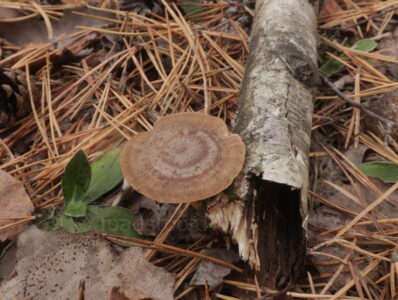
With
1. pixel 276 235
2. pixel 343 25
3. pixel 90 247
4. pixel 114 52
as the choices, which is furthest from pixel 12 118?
pixel 343 25

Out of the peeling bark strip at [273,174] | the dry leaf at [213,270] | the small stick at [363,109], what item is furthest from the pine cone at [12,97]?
the small stick at [363,109]

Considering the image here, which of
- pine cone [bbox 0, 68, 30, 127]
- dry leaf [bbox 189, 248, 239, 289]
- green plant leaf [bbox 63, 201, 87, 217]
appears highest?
pine cone [bbox 0, 68, 30, 127]

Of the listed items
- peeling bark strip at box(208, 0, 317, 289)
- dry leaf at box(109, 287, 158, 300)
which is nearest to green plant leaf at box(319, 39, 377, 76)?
peeling bark strip at box(208, 0, 317, 289)

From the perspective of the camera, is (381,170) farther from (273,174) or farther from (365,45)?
(365,45)

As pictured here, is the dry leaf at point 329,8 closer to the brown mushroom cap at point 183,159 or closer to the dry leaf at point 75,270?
the brown mushroom cap at point 183,159

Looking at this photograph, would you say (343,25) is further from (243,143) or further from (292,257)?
(292,257)

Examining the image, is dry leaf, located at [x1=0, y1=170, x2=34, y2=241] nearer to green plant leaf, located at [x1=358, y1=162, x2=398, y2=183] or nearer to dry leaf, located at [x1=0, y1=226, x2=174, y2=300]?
dry leaf, located at [x1=0, y1=226, x2=174, y2=300]

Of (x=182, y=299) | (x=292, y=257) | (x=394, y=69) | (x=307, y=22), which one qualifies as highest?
(x=307, y=22)
